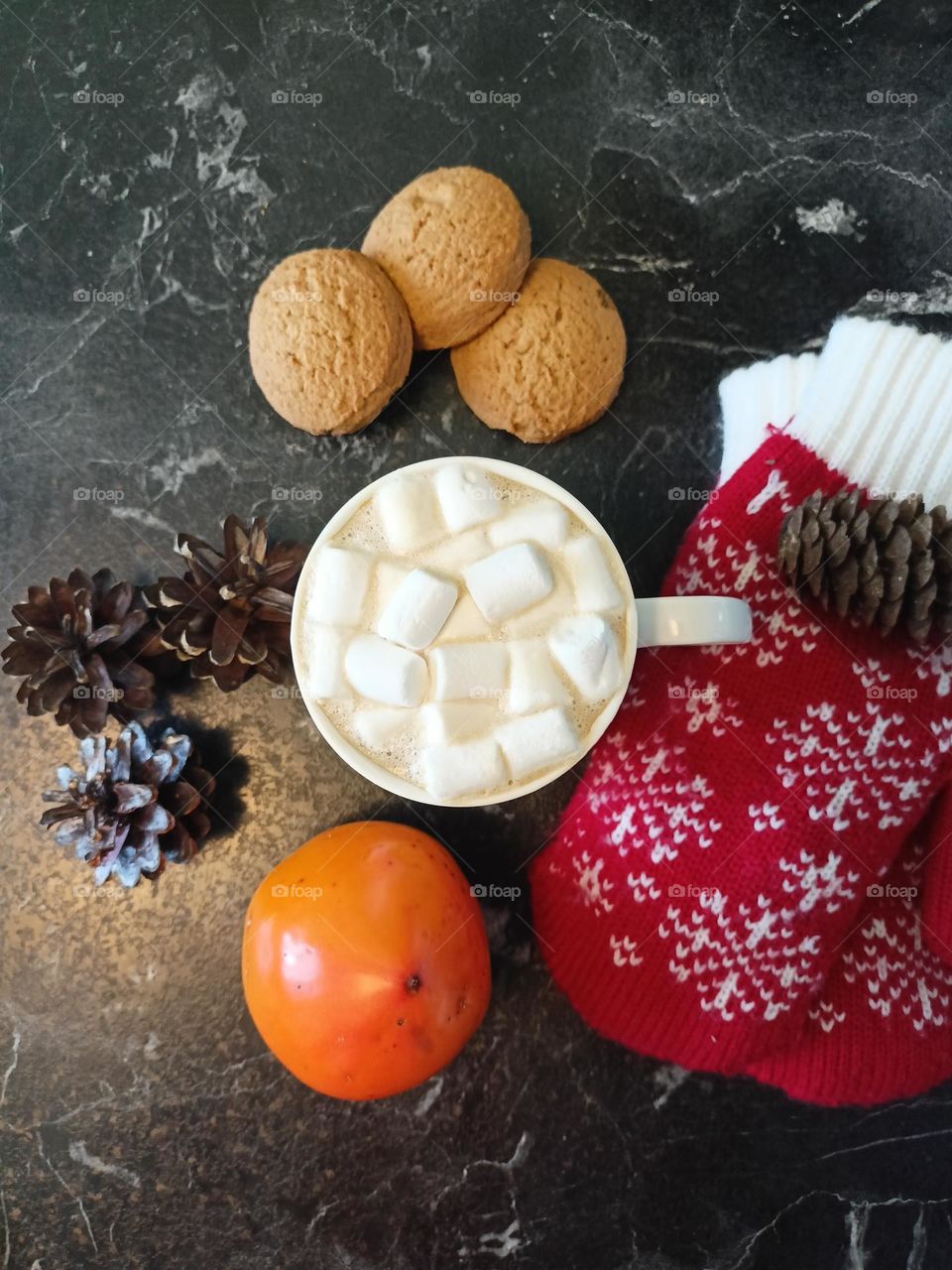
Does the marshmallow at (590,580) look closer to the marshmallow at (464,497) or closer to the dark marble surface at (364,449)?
the marshmallow at (464,497)

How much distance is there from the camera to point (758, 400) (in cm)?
80

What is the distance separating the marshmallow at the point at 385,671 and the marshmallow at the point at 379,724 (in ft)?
0.03

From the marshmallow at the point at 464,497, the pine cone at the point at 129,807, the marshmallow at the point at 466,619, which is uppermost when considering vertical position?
the marshmallow at the point at 464,497

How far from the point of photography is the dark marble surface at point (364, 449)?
0.81 meters

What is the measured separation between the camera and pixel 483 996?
716 mm

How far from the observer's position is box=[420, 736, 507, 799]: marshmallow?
1.98ft

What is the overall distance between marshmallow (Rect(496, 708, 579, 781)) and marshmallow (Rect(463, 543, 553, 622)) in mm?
71

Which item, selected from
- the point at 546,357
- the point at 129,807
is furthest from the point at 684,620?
the point at 129,807

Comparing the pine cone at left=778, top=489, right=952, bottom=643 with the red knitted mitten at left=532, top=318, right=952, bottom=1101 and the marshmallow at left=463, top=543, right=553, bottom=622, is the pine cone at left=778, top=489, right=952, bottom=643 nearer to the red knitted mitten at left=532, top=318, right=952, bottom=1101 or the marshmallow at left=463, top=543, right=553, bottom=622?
the red knitted mitten at left=532, top=318, right=952, bottom=1101

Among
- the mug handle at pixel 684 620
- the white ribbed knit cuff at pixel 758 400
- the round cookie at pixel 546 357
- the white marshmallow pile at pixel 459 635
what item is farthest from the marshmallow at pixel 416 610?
the white ribbed knit cuff at pixel 758 400

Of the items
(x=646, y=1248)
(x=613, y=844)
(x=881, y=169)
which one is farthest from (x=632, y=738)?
(x=881, y=169)

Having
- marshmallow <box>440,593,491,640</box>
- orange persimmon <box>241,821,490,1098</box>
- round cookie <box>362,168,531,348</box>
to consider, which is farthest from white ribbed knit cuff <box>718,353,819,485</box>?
orange persimmon <box>241,821,490,1098</box>

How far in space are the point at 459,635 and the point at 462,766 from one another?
9 centimetres

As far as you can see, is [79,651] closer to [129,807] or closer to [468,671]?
[129,807]
